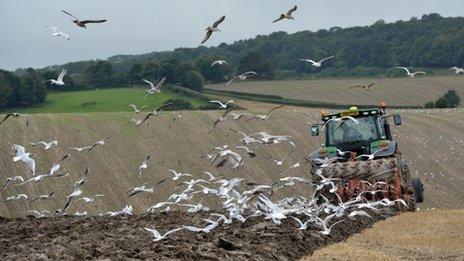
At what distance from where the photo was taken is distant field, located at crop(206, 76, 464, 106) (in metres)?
53.9

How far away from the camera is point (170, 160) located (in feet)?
104

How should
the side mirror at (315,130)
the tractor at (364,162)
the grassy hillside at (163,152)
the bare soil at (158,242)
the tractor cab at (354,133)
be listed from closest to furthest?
the bare soil at (158,242) < the tractor at (364,162) < the tractor cab at (354,133) < the side mirror at (315,130) < the grassy hillside at (163,152)

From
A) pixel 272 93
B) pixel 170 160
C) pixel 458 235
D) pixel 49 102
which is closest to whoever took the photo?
pixel 458 235

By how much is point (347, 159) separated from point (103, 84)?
42744 millimetres

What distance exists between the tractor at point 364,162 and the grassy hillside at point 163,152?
30.3ft

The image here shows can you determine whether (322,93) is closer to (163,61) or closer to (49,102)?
(163,61)

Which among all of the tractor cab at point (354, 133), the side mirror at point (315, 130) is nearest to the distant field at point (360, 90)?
the tractor cab at point (354, 133)

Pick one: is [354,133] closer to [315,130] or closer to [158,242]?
[315,130]

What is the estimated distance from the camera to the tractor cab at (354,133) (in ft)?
59.7

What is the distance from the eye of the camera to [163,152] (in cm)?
3284

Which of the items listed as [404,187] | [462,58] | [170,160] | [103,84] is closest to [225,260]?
[404,187]

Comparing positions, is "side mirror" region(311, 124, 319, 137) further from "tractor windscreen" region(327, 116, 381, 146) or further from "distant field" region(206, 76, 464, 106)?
"distant field" region(206, 76, 464, 106)

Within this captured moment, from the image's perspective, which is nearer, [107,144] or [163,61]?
[107,144]

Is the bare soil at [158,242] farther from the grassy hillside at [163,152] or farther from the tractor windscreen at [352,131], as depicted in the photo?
the grassy hillside at [163,152]
